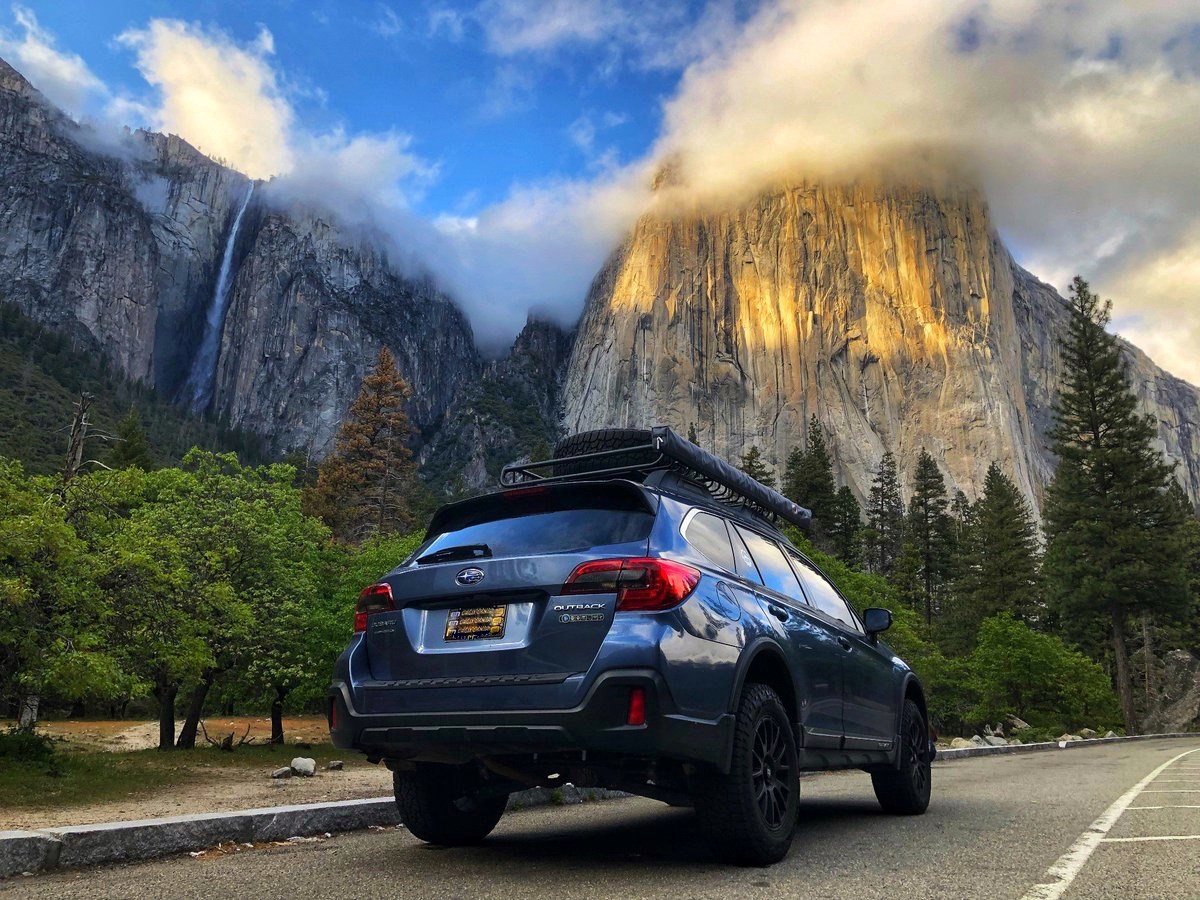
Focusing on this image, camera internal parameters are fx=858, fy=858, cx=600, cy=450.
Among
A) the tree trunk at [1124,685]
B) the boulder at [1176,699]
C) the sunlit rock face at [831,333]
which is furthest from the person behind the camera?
the sunlit rock face at [831,333]

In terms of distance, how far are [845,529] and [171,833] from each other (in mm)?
68872

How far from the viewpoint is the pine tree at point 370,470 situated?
4566cm

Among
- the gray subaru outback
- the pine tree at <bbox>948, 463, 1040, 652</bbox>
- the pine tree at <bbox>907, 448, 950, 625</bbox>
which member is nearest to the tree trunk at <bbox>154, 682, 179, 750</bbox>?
the gray subaru outback

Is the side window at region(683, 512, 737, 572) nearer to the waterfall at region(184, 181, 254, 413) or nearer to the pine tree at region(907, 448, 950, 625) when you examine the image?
the pine tree at region(907, 448, 950, 625)

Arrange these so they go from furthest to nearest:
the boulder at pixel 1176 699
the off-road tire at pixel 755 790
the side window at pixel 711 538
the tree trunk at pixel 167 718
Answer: the boulder at pixel 1176 699, the tree trunk at pixel 167 718, the side window at pixel 711 538, the off-road tire at pixel 755 790

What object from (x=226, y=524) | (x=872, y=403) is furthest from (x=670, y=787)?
(x=872, y=403)

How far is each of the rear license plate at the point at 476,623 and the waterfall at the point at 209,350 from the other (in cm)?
16021

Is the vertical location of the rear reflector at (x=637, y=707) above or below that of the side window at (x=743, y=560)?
below

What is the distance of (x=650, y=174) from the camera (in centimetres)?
13188

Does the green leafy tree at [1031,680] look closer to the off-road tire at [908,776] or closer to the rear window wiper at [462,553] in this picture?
the off-road tire at [908,776]

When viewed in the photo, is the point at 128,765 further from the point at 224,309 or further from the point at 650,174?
the point at 224,309

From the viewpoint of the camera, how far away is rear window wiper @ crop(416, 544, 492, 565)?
414 cm

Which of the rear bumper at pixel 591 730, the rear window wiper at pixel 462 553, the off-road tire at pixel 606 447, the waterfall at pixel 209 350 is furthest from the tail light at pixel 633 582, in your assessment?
the waterfall at pixel 209 350

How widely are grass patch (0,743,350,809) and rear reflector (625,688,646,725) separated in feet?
29.7
